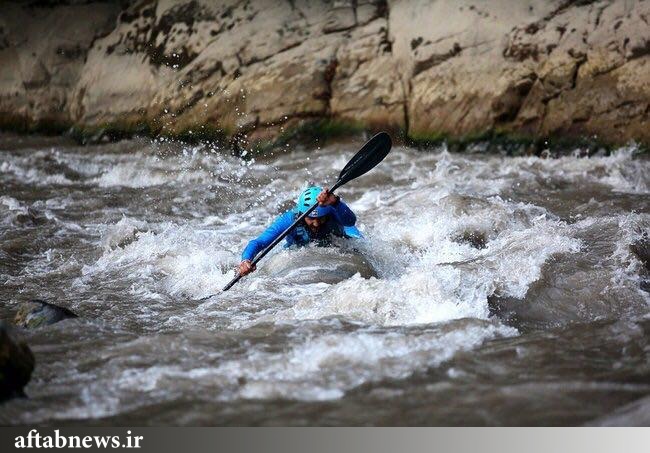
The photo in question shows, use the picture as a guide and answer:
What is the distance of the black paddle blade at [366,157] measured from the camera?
6.22 m

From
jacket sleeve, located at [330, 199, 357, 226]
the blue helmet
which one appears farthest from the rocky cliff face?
the blue helmet

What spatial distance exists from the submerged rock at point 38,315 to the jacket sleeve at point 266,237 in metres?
1.47

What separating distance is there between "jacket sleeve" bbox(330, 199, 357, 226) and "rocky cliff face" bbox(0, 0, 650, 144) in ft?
12.1

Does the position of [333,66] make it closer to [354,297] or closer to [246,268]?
[246,268]

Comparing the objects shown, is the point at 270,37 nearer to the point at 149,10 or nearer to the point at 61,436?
the point at 149,10

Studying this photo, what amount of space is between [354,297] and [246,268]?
42.9 inches

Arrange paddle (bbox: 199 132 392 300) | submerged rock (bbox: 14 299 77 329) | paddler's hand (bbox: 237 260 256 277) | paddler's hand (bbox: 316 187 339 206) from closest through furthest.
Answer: submerged rock (bbox: 14 299 77 329), paddler's hand (bbox: 237 260 256 277), paddler's hand (bbox: 316 187 339 206), paddle (bbox: 199 132 392 300)

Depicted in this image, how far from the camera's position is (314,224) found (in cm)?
582

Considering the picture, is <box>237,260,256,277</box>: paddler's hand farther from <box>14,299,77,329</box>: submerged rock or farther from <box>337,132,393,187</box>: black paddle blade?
<box>14,299,77,329</box>: submerged rock

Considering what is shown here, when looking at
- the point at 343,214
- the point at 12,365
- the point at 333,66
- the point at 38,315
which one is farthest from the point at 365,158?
the point at 333,66

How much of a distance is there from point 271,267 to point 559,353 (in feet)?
8.09

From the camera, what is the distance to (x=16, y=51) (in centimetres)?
1184

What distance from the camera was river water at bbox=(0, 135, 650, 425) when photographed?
11.0 ft

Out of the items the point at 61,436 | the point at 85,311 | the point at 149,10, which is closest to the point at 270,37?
the point at 149,10
